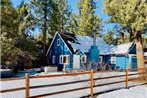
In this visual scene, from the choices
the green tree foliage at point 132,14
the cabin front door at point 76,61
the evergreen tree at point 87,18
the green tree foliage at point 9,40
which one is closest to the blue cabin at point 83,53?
the cabin front door at point 76,61

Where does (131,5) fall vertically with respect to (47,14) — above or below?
below

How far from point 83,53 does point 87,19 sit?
20850 millimetres

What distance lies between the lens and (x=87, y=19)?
193 ft

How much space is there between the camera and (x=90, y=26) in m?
59.0

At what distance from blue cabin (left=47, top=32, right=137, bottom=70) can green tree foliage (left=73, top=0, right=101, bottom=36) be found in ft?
46.4

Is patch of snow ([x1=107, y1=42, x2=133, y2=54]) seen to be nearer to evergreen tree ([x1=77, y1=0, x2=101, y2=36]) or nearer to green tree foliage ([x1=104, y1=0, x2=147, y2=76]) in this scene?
evergreen tree ([x1=77, y1=0, x2=101, y2=36])

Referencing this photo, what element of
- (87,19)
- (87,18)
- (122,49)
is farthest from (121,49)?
(87,18)

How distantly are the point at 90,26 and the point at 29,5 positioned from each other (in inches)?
590

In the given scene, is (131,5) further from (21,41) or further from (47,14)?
(47,14)

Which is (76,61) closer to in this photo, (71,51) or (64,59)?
(71,51)

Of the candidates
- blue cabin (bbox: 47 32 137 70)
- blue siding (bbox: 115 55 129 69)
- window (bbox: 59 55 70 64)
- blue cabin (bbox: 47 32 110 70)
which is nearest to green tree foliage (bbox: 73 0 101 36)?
blue cabin (bbox: 47 32 110 70)

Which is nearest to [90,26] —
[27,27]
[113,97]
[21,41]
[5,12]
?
[27,27]

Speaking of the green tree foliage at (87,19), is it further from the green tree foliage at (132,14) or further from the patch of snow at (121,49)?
the green tree foliage at (132,14)

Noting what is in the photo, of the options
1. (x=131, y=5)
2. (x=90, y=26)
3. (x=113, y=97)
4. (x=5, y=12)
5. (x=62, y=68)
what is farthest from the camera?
(x=90, y=26)
